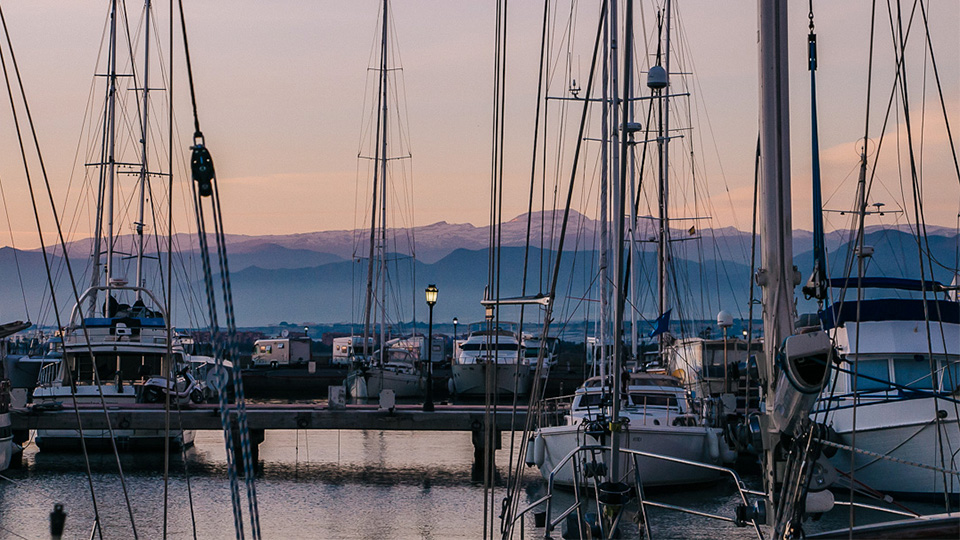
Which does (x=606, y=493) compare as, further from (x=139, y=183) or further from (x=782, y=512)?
(x=139, y=183)

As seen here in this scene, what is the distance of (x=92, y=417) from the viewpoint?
23.5 m

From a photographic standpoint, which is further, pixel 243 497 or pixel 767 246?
pixel 243 497

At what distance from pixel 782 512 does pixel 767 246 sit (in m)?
1.93

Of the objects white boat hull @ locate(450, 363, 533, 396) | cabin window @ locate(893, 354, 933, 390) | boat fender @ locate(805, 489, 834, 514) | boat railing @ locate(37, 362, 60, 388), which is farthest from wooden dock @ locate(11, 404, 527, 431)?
white boat hull @ locate(450, 363, 533, 396)

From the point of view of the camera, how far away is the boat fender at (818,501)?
7.96 metres

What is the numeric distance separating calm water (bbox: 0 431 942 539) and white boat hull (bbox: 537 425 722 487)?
0.50m

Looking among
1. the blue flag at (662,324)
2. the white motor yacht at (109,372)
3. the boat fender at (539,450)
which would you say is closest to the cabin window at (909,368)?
the boat fender at (539,450)

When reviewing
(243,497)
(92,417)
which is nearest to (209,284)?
(243,497)

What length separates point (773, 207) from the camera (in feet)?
25.5

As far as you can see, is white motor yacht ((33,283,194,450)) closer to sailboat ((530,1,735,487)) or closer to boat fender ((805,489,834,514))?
sailboat ((530,1,735,487))

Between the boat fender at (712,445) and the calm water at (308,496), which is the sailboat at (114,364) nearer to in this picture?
the calm water at (308,496)

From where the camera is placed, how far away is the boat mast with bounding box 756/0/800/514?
7566mm

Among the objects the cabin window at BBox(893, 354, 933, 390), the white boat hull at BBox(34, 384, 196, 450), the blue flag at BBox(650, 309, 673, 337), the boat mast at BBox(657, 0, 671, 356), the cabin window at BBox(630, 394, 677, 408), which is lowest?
the white boat hull at BBox(34, 384, 196, 450)

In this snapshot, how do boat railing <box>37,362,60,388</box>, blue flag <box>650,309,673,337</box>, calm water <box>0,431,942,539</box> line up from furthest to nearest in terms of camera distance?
1. blue flag <box>650,309,673,337</box>
2. boat railing <box>37,362,60,388</box>
3. calm water <box>0,431,942,539</box>
